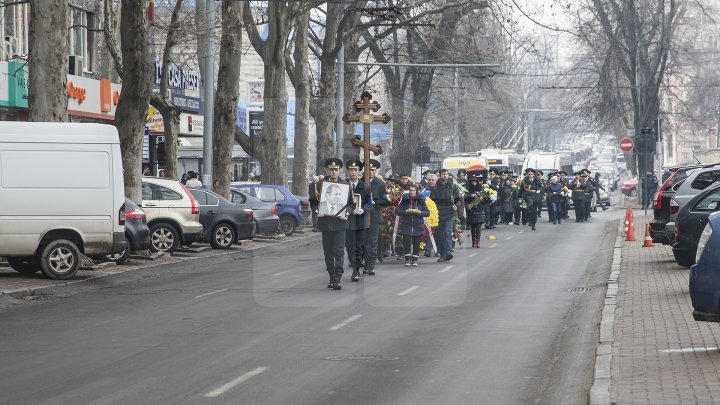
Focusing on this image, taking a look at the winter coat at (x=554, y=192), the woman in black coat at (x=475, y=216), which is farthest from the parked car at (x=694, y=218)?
the winter coat at (x=554, y=192)

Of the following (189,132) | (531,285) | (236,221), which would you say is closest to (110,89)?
(236,221)

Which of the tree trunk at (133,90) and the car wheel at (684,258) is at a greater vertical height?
the tree trunk at (133,90)

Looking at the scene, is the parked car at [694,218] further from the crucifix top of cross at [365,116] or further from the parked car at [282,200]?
the parked car at [282,200]

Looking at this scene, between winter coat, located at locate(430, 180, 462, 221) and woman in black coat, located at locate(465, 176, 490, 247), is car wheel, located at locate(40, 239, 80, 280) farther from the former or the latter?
woman in black coat, located at locate(465, 176, 490, 247)

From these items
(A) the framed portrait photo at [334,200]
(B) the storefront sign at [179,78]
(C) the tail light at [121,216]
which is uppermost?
(B) the storefront sign at [179,78]

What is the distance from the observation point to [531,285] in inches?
769

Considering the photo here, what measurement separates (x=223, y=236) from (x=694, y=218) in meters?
12.3

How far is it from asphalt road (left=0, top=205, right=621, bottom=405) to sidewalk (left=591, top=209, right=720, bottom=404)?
32cm

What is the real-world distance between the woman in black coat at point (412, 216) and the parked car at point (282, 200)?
39.1ft

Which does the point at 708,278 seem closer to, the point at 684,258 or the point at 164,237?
the point at 684,258

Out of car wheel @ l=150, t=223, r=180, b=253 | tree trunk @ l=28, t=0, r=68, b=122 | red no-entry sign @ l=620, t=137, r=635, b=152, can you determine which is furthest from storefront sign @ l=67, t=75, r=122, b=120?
red no-entry sign @ l=620, t=137, r=635, b=152

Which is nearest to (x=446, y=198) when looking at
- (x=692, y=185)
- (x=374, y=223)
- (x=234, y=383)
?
(x=374, y=223)

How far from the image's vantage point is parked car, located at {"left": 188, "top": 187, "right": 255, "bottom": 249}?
28.6 m

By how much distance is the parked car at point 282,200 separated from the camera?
35969 mm
